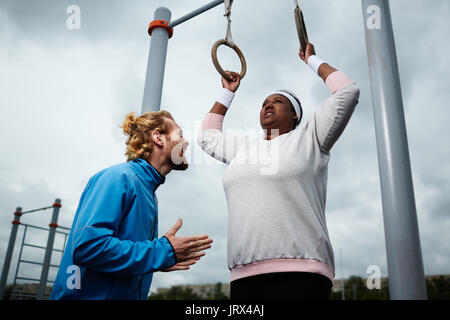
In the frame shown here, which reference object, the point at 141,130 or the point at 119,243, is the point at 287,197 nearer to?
the point at 119,243

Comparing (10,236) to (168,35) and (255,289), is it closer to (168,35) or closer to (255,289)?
(168,35)

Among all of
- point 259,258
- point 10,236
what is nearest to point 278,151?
point 259,258

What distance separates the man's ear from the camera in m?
1.84

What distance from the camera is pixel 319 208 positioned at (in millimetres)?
1592

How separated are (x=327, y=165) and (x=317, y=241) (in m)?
0.39

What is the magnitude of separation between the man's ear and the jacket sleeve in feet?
1.30

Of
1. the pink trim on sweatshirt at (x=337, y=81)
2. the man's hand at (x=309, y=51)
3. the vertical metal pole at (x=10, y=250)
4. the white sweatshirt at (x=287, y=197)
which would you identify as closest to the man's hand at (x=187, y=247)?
the white sweatshirt at (x=287, y=197)

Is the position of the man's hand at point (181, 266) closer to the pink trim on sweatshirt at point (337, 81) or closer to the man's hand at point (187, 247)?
the man's hand at point (187, 247)

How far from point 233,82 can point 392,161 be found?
3.90 feet

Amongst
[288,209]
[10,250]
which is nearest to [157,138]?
[288,209]

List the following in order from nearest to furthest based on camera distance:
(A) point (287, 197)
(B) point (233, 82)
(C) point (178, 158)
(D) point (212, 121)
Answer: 1. (A) point (287, 197)
2. (C) point (178, 158)
3. (D) point (212, 121)
4. (B) point (233, 82)

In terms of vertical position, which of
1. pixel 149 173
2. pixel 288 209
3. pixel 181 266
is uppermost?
pixel 149 173

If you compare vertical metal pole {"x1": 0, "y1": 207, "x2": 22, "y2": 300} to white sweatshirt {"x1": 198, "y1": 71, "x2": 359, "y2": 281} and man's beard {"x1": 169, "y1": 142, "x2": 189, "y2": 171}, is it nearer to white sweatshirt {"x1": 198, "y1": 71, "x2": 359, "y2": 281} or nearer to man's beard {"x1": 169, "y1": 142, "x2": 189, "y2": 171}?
man's beard {"x1": 169, "y1": 142, "x2": 189, "y2": 171}

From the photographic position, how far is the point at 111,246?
130 centimetres
